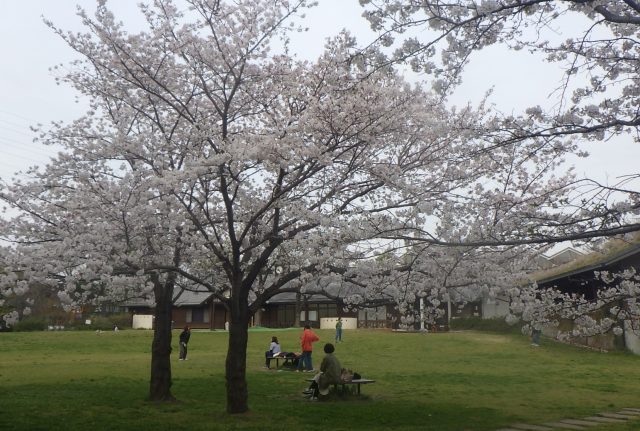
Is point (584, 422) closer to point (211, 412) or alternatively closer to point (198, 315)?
point (211, 412)

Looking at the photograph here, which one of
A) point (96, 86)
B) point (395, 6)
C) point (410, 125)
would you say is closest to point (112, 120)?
point (96, 86)

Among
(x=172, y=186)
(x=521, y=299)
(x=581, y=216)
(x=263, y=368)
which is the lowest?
(x=263, y=368)

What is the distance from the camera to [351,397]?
44.4 feet

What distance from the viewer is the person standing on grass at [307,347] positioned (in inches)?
771

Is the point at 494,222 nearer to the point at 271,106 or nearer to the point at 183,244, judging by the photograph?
the point at 271,106

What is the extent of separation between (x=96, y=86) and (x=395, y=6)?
8.60m

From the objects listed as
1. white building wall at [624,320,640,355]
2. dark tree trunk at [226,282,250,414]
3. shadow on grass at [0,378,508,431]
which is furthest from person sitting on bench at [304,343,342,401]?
white building wall at [624,320,640,355]

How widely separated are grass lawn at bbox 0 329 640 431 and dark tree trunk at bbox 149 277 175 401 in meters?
0.43

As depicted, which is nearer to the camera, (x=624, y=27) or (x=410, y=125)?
(x=624, y=27)

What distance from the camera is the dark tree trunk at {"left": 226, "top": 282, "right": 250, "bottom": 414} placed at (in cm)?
1124

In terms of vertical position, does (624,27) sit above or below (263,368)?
above

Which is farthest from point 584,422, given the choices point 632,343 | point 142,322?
point 142,322

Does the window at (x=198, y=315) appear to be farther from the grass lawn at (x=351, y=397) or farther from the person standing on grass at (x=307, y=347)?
the person standing on grass at (x=307, y=347)

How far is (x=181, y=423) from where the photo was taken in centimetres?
1045
